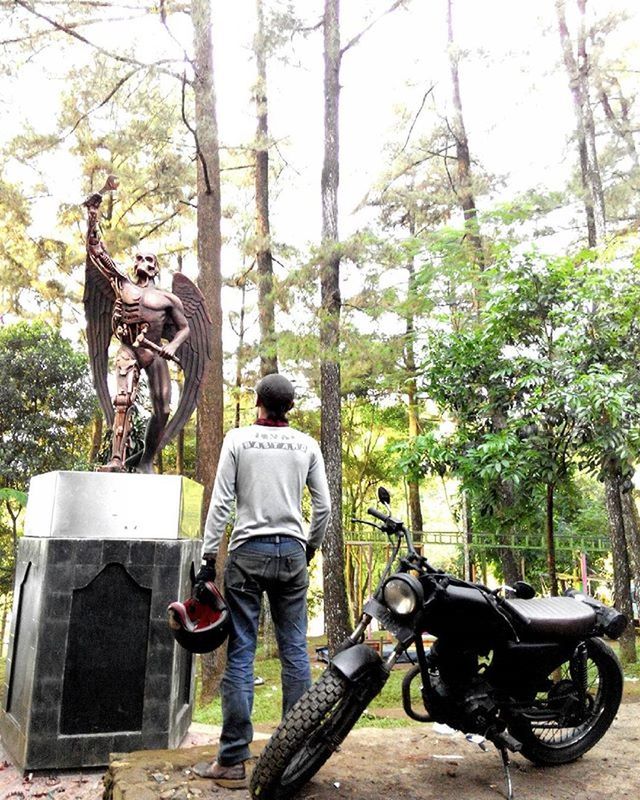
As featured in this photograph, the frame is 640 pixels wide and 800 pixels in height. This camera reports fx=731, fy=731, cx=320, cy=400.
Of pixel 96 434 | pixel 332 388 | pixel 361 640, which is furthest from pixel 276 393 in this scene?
pixel 96 434

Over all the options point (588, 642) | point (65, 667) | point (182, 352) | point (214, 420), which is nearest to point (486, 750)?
point (588, 642)

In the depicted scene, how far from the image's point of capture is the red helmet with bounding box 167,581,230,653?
10.4ft

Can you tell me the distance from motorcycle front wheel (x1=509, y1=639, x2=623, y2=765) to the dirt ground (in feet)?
0.26

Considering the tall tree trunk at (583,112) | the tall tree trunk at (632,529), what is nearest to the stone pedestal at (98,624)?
the tall tree trunk at (583,112)

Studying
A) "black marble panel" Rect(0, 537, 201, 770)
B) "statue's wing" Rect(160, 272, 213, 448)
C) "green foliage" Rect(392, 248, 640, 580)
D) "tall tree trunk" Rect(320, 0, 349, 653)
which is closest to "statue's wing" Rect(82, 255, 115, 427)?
"statue's wing" Rect(160, 272, 213, 448)

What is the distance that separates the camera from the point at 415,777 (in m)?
3.19

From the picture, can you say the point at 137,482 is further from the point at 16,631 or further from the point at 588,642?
the point at 588,642

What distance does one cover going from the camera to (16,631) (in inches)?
180

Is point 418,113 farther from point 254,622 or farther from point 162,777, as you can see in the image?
point 162,777

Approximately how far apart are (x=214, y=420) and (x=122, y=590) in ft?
16.0

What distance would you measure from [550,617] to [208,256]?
23.1 feet

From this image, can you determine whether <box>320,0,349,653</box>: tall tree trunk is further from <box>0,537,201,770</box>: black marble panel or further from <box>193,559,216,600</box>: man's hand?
<box>193,559,216,600</box>: man's hand

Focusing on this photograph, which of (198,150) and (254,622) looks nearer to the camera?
(254,622)

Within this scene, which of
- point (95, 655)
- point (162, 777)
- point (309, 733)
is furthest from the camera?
point (95, 655)
